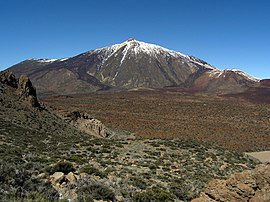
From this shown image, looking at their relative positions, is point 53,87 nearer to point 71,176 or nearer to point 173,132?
point 173,132

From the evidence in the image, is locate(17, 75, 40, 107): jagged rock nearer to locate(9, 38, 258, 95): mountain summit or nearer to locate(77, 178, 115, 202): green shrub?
locate(77, 178, 115, 202): green shrub

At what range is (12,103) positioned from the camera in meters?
29.3

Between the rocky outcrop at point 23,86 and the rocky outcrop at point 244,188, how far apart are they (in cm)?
2588

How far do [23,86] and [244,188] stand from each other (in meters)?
28.2

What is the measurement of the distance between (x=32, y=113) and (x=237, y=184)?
24645 mm

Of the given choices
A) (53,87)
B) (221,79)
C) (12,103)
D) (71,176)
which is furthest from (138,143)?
(53,87)

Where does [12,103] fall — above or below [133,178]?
above

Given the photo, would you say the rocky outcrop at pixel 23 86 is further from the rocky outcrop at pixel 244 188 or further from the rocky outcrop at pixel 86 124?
the rocky outcrop at pixel 244 188

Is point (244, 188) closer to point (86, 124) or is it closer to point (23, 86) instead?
point (23, 86)

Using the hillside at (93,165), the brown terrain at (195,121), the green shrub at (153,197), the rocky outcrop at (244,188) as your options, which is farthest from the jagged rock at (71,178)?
the brown terrain at (195,121)

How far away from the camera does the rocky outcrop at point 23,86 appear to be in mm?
31297

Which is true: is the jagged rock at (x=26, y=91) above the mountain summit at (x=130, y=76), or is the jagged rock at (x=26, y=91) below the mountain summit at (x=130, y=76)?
below

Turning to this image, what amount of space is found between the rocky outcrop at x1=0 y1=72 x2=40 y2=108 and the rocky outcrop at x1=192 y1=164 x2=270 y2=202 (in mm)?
25879

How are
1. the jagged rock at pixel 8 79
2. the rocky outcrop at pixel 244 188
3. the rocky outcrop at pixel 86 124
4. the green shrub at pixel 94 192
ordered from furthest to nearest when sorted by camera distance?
the rocky outcrop at pixel 86 124
the jagged rock at pixel 8 79
the green shrub at pixel 94 192
the rocky outcrop at pixel 244 188
